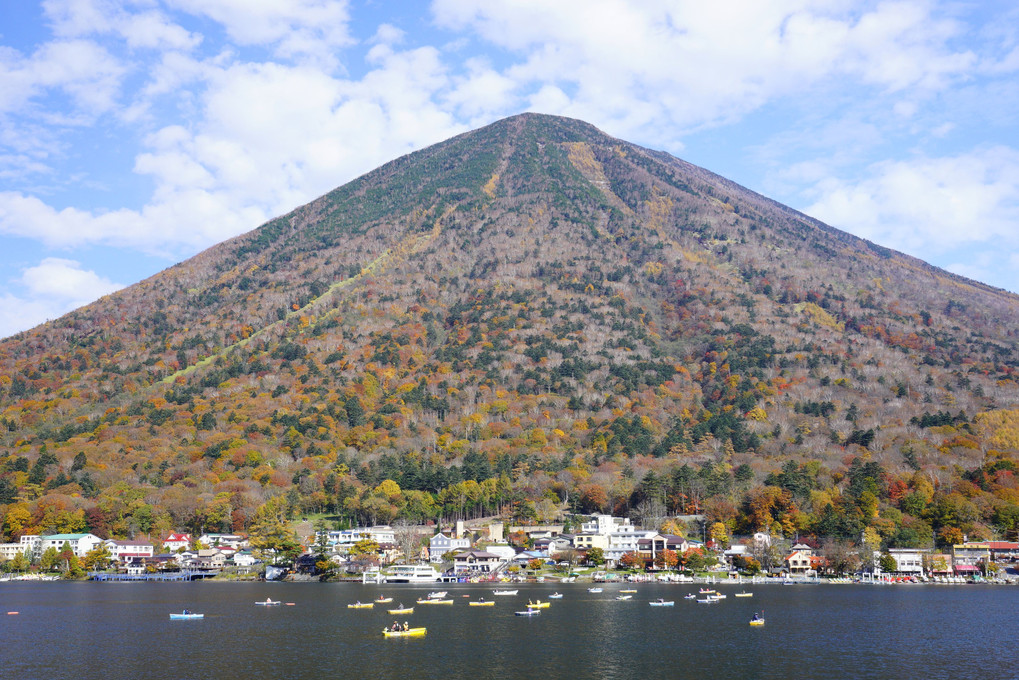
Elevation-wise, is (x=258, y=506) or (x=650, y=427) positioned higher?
(x=650, y=427)

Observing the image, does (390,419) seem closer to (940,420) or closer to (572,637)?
(940,420)

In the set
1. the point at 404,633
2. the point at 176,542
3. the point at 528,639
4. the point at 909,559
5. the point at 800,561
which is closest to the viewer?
the point at 528,639

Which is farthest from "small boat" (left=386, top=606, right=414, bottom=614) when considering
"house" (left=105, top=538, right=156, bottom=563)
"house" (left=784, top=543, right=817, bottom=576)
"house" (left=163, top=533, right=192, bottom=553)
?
"house" (left=105, top=538, right=156, bottom=563)

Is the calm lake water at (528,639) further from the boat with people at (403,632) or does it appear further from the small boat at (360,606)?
the small boat at (360,606)

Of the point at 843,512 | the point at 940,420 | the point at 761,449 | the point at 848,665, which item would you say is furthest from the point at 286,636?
the point at 940,420

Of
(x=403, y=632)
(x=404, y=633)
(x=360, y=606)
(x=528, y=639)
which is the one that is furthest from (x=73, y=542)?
(x=528, y=639)

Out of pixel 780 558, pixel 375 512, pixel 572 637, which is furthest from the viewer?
pixel 375 512

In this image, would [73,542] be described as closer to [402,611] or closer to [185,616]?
[185,616]
